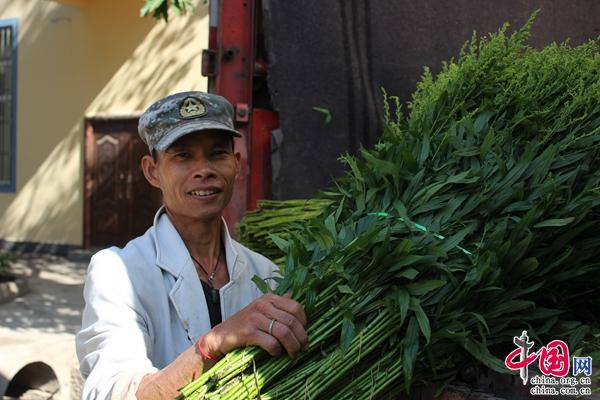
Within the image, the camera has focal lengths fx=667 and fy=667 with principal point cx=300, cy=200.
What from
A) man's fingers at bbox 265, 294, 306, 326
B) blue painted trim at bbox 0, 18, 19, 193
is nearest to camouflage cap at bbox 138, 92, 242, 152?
man's fingers at bbox 265, 294, 306, 326

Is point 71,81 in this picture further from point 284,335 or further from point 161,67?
point 284,335

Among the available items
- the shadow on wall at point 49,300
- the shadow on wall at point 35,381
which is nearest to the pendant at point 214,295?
the shadow on wall at point 35,381

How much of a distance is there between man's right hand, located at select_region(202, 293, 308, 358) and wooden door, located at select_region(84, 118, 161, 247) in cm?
757

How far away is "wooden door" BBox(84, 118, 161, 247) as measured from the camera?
8969mm

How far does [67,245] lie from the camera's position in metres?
9.55

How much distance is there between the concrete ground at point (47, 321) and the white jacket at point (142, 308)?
2.64 m

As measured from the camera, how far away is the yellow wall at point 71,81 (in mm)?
8562

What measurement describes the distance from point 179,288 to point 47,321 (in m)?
4.94

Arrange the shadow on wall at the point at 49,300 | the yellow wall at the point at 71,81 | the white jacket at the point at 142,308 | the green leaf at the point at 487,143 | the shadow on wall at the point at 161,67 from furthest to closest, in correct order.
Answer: the yellow wall at the point at 71,81 → the shadow on wall at the point at 161,67 → the shadow on wall at the point at 49,300 → the green leaf at the point at 487,143 → the white jacket at the point at 142,308

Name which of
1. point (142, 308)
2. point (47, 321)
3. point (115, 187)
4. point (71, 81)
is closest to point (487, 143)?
point (142, 308)

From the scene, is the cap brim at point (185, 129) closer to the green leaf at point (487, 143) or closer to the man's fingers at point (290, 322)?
the man's fingers at point (290, 322)

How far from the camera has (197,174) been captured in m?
1.69

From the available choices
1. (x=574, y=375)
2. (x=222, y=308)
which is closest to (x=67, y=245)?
(x=222, y=308)

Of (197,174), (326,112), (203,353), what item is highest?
(326,112)
